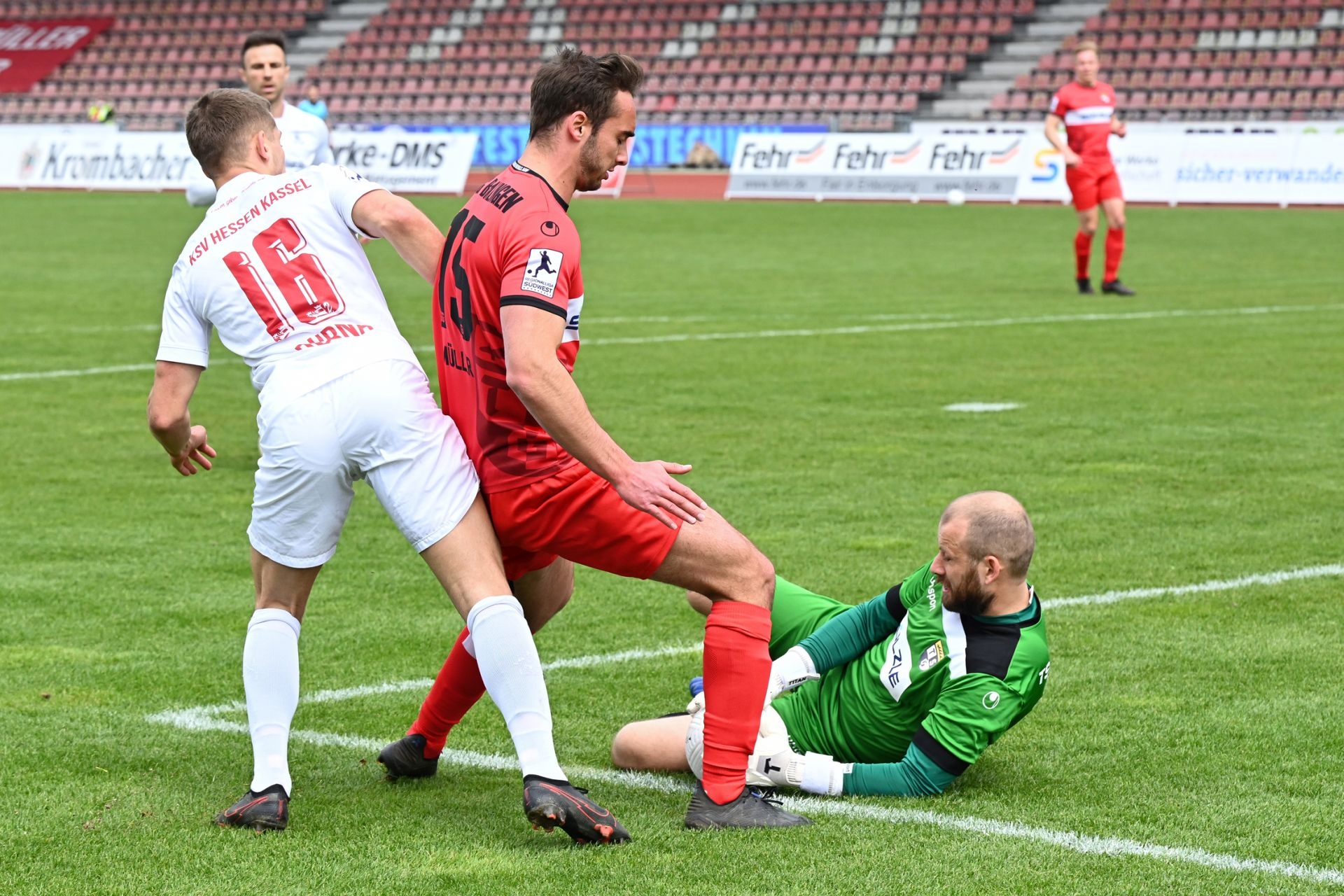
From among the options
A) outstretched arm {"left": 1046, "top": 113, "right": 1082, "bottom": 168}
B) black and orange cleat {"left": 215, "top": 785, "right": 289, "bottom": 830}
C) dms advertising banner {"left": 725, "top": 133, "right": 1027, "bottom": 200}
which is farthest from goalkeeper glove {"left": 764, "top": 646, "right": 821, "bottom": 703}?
dms advertising banner {"left": 725, "top": 133, "right": 1027, "bottom": 200}

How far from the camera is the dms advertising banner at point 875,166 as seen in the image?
30.5m

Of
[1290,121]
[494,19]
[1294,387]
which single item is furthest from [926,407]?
[494,19]

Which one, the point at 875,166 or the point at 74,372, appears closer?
the point at 74,372

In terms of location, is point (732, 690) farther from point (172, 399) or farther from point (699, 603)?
point (172, 399)

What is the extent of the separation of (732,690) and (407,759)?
2.83 feet

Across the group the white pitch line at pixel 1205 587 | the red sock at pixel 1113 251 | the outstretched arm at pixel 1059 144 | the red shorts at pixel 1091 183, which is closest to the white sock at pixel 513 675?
the white pitch line at pixel 1205 587

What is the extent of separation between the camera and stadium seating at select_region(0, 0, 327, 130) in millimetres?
50750

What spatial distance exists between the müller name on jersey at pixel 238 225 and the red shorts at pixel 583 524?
2.71 feet

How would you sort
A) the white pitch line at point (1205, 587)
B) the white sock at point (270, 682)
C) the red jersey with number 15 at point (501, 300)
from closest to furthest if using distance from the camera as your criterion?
1. the red jersey with number 15 at point (501, 300)
2. the white sock at point (270, 682)
3. the white pitch line at point (1205, 587)

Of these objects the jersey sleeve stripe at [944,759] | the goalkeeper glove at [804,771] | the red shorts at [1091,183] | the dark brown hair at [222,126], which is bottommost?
the red shorts at [1091,183]

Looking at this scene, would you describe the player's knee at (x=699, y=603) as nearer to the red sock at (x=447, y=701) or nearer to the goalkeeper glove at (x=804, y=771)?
the goalkeeper glove at (x=804, y=771)

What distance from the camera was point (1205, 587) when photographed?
620cm

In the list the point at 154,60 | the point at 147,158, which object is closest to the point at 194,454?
the point at 147,158

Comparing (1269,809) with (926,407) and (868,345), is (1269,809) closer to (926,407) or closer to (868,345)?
(926,407)
